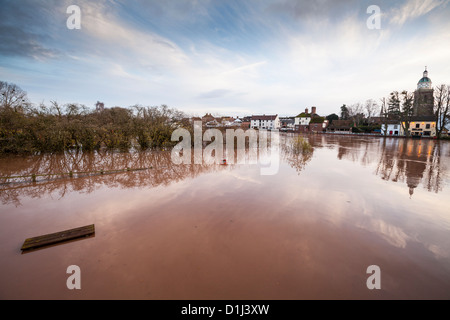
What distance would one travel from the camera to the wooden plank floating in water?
4195mm

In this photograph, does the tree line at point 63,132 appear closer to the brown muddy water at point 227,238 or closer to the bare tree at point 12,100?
the bare tree at point 12,100

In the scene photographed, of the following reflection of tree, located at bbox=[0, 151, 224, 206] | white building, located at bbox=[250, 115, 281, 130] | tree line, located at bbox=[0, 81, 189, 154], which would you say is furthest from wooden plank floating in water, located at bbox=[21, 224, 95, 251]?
white building, located at bbox=[250, 115, 281, 130]

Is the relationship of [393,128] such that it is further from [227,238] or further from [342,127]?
[227,238]

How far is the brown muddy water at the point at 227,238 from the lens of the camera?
3.33m

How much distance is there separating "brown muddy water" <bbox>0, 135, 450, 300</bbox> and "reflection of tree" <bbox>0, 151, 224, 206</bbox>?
12 centimetres

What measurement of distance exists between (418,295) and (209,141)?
19.9 metres

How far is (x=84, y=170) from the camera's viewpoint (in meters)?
10.8

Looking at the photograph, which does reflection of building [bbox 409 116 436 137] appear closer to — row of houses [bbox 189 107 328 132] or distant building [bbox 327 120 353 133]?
distant building [bbox 327 120 353 133]

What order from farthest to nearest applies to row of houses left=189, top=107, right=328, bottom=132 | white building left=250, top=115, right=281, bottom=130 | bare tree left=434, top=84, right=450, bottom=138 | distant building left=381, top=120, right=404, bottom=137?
white building left=250, top=115, right=281, bottom=130
row of houses left=189, top=107, right=328, bottom=132
distant building left=381, top=120, right=404, bottom=137
bare tree left=434, top=84, right=450, bottom=138

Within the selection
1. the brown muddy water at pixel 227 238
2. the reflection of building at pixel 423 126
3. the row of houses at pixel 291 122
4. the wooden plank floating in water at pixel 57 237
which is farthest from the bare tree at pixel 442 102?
the wooden plank floating in water at pixel 57 237

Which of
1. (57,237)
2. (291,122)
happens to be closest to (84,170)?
(57,237)
